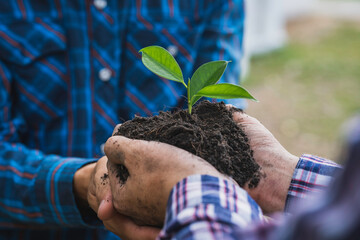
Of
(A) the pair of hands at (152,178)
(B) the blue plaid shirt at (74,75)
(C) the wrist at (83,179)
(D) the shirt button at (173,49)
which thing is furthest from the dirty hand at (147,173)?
(D) the shirt button at (173,49)

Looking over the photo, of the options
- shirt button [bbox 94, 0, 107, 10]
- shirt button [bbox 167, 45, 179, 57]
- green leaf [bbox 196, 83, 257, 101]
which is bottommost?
green leaf [bbox 196, 83, 257, 101]

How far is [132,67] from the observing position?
1251 mm

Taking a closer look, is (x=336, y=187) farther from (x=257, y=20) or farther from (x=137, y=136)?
(x=257, y=20)

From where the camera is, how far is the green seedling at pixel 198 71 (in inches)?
30.6

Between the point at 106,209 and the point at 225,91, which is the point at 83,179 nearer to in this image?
the point at 106,209

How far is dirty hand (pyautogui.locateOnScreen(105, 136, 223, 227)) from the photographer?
65 cm

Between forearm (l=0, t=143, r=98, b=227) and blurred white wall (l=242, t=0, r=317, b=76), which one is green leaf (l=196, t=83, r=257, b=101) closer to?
forearm (l=0, t=143, r=98, b=227)

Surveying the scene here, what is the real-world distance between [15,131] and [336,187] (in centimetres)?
107

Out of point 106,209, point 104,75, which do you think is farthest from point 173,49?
point 106,209

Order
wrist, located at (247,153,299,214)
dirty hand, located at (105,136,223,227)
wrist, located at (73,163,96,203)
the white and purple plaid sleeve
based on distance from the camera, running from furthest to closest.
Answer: wrist, located at (73,163,96,203)
wrist, located at (247,153,299,214)
dirty hand, located at (105,136,223,227)
the white and purple plaid sleeve

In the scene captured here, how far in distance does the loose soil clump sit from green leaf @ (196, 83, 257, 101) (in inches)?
2.9

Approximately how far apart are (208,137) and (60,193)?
0.50 metres

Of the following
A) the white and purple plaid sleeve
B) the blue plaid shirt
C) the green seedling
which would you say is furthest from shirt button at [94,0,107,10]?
the white and purple plaid sleeve

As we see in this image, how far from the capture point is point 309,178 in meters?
0.75
